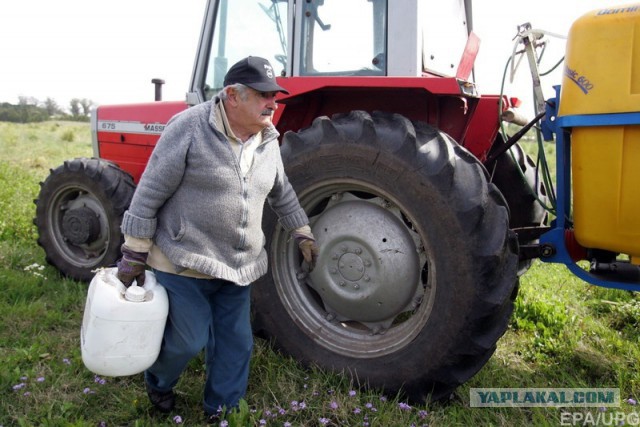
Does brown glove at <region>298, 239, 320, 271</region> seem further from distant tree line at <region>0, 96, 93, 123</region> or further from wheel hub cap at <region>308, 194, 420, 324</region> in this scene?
distant tree line at <region>0, 96, 93, 123</region>

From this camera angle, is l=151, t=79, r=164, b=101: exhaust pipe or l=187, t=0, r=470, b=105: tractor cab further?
l=151, t=79, r=164, b=101: exhaust pipe

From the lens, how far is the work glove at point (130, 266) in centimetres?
212

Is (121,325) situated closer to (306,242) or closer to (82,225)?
(306,242)

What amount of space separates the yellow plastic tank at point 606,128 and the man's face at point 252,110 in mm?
1236

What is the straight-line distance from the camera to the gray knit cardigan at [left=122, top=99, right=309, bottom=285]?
6.88ft

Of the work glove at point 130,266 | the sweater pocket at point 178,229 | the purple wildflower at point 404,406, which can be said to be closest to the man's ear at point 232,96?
the sweater pocket at point 178,229

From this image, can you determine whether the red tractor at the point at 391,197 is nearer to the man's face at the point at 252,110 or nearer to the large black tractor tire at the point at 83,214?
the man's face at the point at 252,110

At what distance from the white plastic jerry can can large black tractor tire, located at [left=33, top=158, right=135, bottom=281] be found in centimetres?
197

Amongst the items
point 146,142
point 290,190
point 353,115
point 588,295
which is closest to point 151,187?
point 290,190

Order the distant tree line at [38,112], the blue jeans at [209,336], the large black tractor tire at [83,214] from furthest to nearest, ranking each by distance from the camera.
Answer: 1. the distant tree line at [38,112]
2. the large black tractor tire at [83,214]
3. the blue jeans at [209,336]

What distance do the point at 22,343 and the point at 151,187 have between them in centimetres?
164

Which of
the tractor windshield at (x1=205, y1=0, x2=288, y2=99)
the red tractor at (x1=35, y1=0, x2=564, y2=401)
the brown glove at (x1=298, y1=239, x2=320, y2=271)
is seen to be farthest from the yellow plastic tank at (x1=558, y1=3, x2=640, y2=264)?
the tractor windshield at (x1=205, y1=0, x2=288, y2=99)

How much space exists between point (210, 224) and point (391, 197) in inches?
32.8

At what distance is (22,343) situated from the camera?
307cm
